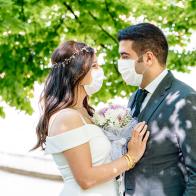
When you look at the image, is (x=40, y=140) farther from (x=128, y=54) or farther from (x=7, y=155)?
(x=7, y=155)

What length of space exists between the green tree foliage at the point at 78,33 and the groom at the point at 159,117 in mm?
2445

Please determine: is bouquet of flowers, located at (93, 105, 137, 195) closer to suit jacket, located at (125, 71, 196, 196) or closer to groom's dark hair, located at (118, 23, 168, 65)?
suit jacket, located at (125, 71, 196, 196)

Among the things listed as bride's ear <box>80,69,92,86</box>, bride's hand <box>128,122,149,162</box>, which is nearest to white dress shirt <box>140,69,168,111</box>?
bride's hand <box>128,122,149,162</box>

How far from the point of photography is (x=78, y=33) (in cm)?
617

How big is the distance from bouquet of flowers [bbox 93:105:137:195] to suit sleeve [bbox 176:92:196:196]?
0.42m

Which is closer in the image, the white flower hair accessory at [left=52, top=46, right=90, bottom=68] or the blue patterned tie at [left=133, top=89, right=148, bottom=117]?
the white flower hair accessory at [left=52, top=46, right=90, bottom=68]

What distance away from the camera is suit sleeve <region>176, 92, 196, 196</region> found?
296 centimetres

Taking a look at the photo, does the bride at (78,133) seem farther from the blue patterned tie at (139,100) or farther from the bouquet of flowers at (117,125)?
the blue patterned tie at (139,100)

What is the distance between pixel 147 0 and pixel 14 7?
5.92 ft

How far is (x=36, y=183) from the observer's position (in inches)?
385

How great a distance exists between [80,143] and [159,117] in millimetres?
555

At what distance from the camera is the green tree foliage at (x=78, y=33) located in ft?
19.0

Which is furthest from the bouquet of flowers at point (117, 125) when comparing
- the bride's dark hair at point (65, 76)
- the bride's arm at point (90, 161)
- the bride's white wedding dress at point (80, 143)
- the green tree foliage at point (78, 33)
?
the green tree foliage at point (78, 33)

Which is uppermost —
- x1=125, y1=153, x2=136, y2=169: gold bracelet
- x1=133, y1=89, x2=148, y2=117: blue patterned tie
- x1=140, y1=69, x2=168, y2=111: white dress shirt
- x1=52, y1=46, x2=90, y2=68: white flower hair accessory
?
x1=52, y1=46, x2=90, y2=68: white flower hair accessory
